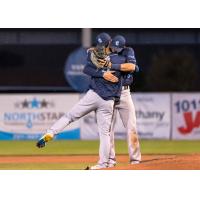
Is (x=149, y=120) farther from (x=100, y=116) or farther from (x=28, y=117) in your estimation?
(x=100, y=116)

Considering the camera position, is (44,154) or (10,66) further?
(10,66)

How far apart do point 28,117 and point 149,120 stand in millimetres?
3739

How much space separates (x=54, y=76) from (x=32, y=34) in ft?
8.30

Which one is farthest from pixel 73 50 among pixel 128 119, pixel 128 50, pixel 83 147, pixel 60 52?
pixel 128 50

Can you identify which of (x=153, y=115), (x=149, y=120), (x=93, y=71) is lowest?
(x=149, y=120)

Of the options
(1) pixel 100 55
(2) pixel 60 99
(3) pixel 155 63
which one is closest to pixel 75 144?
(2) pixel 60 99

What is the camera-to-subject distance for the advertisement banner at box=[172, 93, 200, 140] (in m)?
25.2

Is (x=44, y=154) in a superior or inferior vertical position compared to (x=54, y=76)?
inferior

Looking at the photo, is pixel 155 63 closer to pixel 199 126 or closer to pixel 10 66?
pixel 10 66

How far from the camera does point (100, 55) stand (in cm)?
1398

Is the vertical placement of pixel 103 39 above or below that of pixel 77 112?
above

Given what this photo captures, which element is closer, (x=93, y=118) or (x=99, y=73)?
(x=99, y=73)

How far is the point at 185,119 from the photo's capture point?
2512cm

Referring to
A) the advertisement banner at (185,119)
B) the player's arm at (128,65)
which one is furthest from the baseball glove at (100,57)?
the advertisement banner at (185,119)
